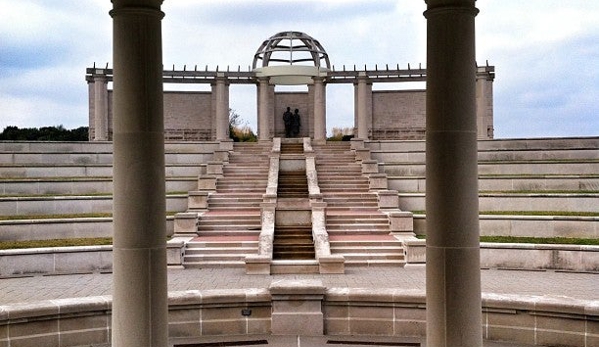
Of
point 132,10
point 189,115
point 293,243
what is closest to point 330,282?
point 293,243

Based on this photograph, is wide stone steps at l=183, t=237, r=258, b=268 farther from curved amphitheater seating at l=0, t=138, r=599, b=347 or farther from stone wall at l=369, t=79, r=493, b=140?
stone wall at l=369, t=79, r=493, b=140

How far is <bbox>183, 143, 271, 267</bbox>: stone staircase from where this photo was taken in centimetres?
1845

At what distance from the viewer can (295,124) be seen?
134 ft

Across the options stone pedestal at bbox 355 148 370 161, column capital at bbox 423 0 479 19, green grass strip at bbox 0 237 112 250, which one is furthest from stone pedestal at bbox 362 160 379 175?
column capital at bbox 423 0 479 19

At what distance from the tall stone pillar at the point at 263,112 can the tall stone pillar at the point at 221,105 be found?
203cm

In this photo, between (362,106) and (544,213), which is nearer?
(544,213)

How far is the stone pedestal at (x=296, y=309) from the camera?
10695 millimetres

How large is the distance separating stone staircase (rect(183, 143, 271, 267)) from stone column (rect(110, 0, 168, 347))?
11124 mm

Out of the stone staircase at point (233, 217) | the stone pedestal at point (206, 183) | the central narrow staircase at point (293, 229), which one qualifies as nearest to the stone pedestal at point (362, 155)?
the central narrow staircase at point (293, 229)

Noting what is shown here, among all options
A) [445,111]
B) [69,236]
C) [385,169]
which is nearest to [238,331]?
[445,111]

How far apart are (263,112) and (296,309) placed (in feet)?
90.5

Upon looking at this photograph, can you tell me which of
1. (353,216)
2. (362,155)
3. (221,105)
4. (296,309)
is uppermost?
(221,105)

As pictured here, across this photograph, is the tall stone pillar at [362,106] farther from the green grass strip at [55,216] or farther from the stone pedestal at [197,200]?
the green grass strip at [55,216]

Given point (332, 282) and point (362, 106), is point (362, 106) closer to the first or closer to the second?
point (362, 106)
